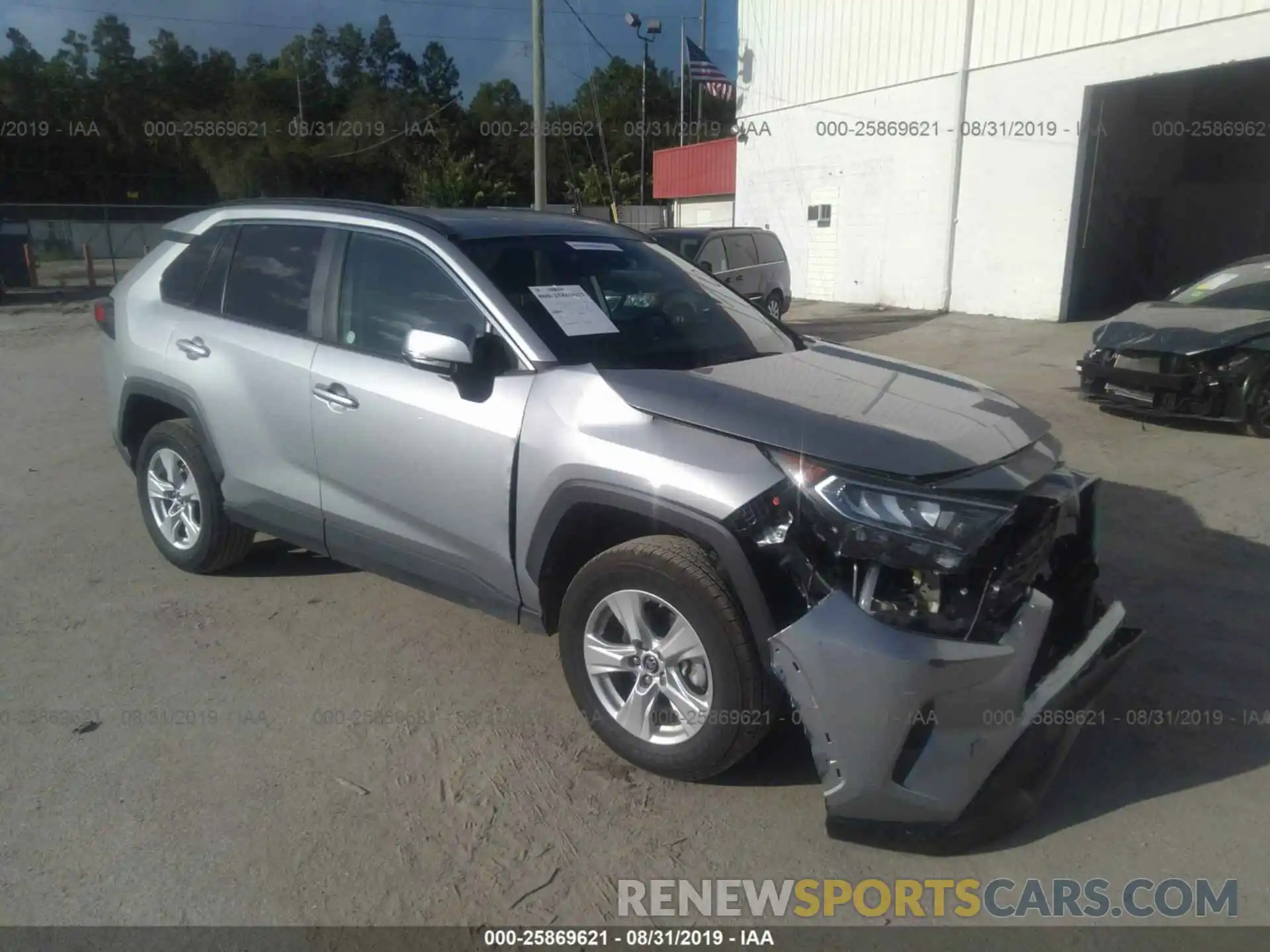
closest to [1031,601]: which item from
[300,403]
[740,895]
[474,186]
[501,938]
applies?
[740,895]

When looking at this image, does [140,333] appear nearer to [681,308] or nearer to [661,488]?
[681,308]

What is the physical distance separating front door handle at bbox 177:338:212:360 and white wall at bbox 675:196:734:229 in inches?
913

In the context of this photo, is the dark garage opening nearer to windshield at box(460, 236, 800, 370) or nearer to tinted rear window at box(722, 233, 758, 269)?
tinted rear window at box(722, 233, 758, 269)

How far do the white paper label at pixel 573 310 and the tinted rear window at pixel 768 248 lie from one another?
1239 cm

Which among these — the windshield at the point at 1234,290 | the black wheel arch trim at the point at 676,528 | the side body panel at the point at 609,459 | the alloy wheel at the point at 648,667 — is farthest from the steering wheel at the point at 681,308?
the windshield at the point at 1234,290

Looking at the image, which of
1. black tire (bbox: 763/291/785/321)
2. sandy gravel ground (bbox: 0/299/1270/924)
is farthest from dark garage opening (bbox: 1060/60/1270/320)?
sandy gravel ground (bbox: 0/299/1270/924)

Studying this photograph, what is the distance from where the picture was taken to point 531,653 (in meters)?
4.28

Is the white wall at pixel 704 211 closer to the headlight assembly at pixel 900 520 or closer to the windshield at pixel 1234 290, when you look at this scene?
the windshield at pixel 1234 290

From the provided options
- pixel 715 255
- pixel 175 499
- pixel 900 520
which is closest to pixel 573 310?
pixel 900 520

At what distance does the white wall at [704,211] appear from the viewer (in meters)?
28.1

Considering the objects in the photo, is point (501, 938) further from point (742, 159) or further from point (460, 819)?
point (742, 159)

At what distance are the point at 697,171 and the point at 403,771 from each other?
27720 millimetres

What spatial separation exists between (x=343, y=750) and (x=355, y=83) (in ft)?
210

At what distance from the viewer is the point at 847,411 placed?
3244 millimetres
